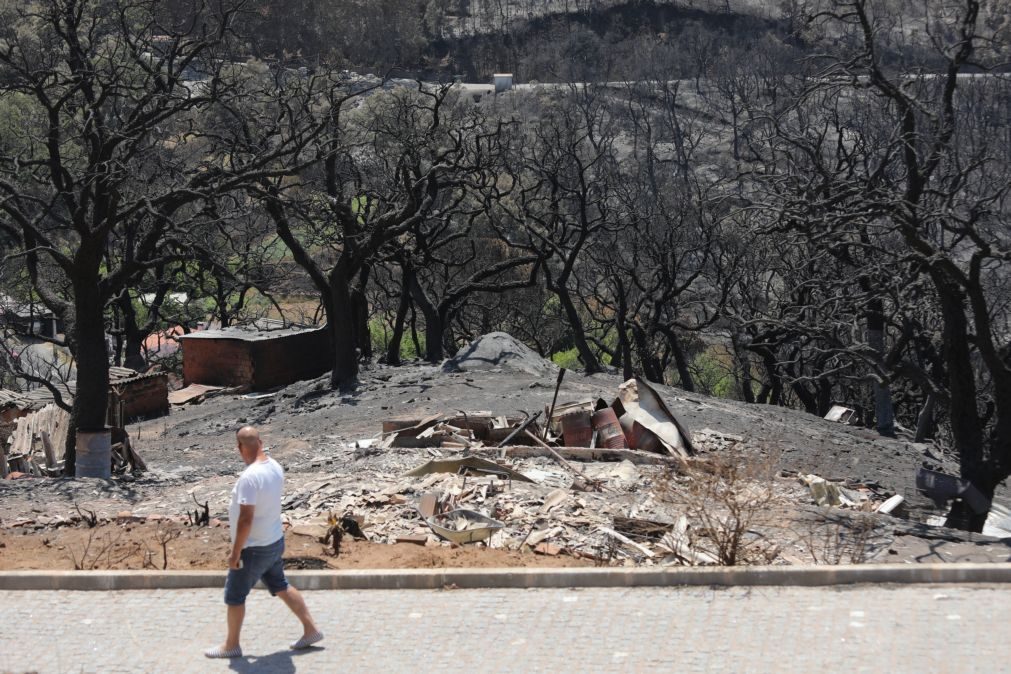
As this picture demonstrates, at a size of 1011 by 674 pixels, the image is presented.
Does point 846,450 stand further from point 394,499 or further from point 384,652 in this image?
point 384,652

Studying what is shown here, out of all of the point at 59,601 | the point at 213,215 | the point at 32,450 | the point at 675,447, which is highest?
the point at 213,215

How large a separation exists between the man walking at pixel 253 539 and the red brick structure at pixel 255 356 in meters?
20.9

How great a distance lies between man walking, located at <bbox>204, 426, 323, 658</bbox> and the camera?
6387mm

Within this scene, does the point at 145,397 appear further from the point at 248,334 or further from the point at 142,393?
the point at 248,334

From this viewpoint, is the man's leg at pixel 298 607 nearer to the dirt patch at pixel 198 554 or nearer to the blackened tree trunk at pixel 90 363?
the dirt patch at pixel 198 554

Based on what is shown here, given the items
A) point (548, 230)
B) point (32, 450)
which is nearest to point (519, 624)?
point (32, 450)

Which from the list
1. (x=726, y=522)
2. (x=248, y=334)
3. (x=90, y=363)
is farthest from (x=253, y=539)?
(x=248, y=334)

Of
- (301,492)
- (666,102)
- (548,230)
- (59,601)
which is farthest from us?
(666,102)

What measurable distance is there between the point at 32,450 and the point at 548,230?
1380cm

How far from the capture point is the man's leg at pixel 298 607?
6652mm

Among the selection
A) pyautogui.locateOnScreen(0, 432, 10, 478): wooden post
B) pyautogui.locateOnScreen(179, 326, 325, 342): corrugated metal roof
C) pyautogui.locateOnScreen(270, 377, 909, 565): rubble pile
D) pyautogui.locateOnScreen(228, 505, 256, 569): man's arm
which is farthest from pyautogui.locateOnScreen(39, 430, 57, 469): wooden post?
pyautogui.locateOnScreen(228, 505, 256, 569): man's arm

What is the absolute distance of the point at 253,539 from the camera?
21.2 feet

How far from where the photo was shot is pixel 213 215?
1783 centimetres

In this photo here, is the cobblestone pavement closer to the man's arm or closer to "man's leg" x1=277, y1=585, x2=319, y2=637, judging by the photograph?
"man's leg" x1=277, y1=585, x2=319, y2=637
